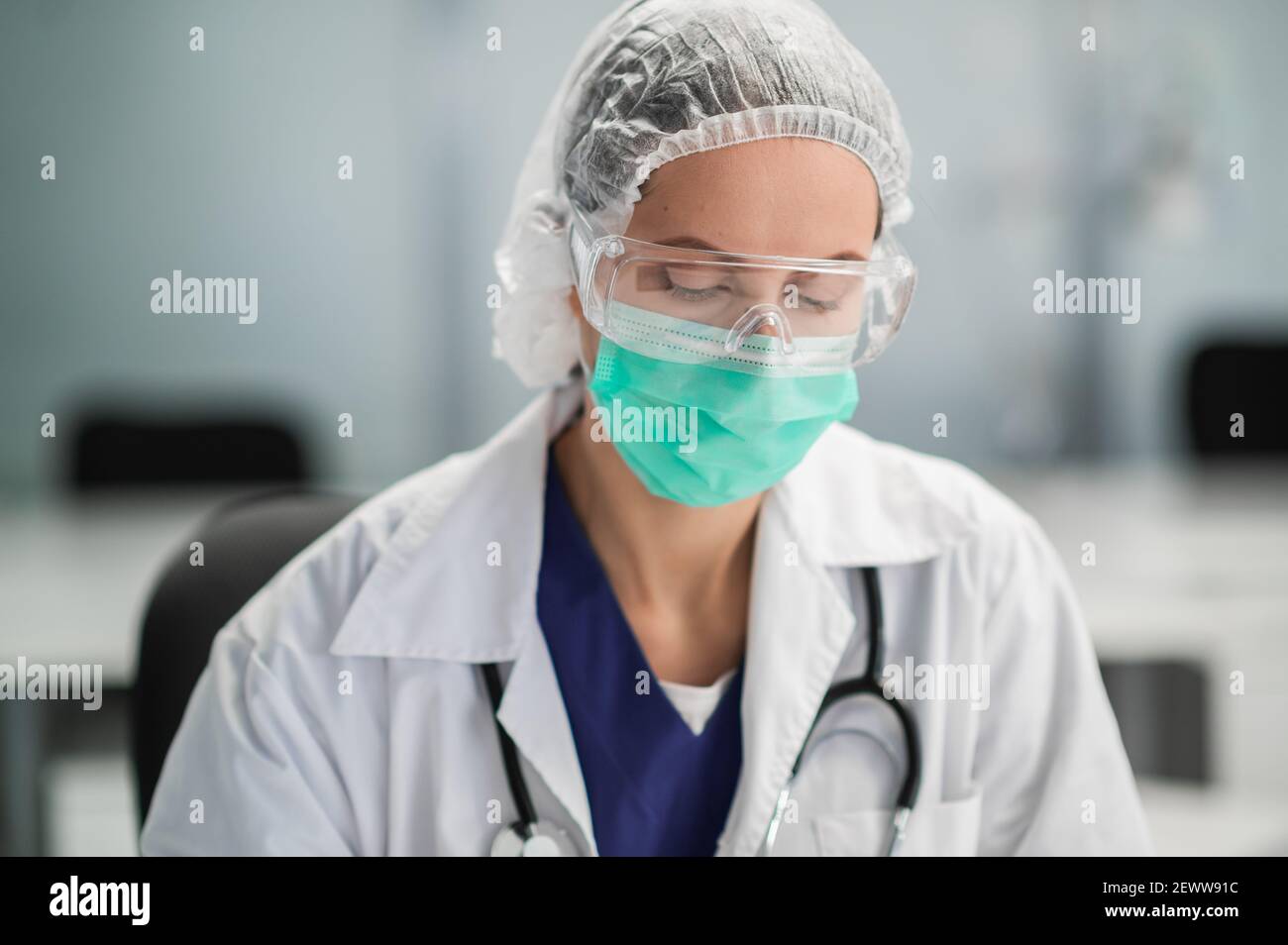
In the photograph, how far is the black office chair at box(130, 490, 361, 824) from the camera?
1.15 m

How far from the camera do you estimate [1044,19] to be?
3.38 metres

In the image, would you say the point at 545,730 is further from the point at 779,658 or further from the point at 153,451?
the point at 153,451

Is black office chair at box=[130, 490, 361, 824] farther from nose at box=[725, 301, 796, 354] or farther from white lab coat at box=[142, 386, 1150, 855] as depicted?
nose at box=[725, 301, 796, 354]

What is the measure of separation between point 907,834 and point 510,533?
525 mm

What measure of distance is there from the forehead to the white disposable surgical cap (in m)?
0.02

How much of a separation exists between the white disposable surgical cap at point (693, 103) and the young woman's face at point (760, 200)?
15mm

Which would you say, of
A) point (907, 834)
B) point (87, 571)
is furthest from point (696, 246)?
point (87, 571)

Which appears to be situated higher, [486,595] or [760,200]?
[760,200]

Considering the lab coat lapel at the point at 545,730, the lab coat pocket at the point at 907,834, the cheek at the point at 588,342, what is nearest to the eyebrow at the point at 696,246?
the cheek at the point at 588,342

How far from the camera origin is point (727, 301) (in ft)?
3.10
